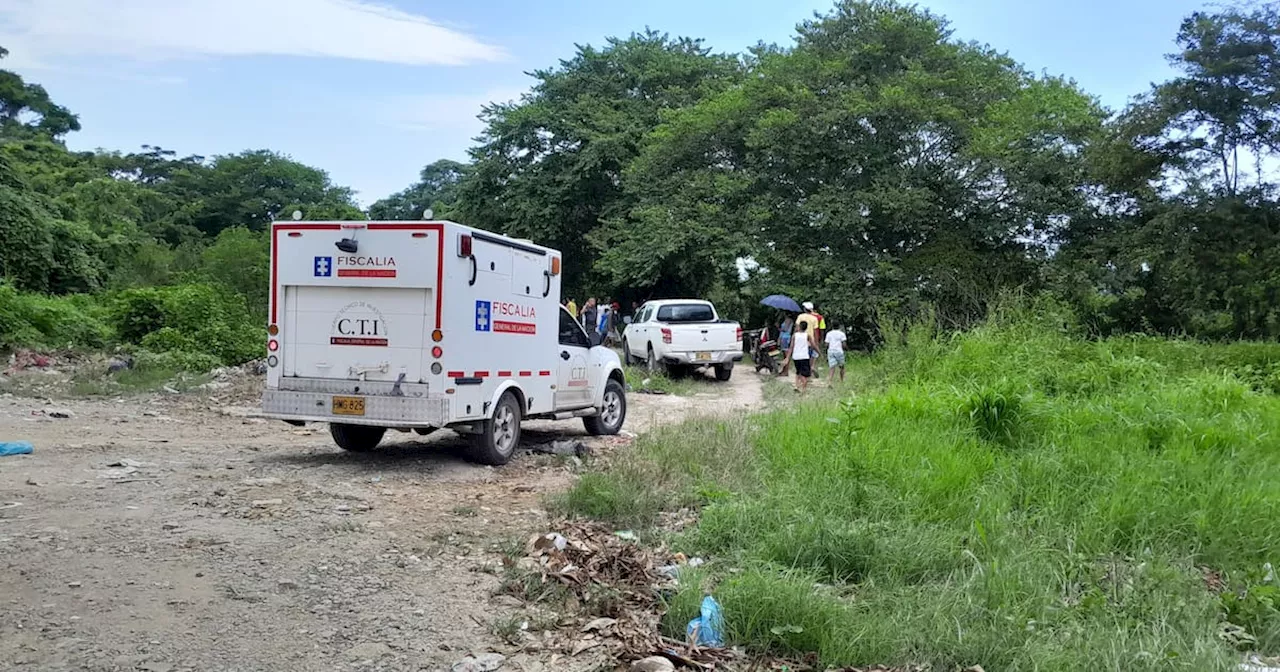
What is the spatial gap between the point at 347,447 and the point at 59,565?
185 inches

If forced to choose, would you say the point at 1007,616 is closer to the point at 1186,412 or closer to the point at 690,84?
the point at 1186,412

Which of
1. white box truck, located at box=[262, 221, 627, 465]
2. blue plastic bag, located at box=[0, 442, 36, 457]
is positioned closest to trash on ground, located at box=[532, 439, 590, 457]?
white box truck, located at box=[262, 221, 627, 465]

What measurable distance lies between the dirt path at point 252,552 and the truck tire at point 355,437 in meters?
0.21

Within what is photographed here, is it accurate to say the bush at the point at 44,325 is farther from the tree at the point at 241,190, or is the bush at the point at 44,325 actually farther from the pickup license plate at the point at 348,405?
the tree at the point at 241,190

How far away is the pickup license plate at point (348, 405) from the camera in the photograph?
8.58m

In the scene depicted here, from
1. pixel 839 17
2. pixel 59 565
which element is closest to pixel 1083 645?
pixel 59 565

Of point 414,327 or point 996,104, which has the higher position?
point 996,104

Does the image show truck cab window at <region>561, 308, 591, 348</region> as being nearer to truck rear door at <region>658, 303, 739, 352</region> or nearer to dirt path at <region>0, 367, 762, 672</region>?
dirt path at <region>0, 367, 762, 672</region>

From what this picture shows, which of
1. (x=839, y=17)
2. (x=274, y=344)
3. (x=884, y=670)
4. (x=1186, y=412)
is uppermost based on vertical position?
(x=839, y=17)

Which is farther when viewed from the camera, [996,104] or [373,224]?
[996,104]

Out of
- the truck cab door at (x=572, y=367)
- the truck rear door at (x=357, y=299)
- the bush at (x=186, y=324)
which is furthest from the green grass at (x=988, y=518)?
the bush at (x=186, y=324)

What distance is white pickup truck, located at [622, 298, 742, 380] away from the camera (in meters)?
19.1

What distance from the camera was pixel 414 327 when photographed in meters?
8.51

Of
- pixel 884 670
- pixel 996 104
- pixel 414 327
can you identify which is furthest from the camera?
pixel 996 104
